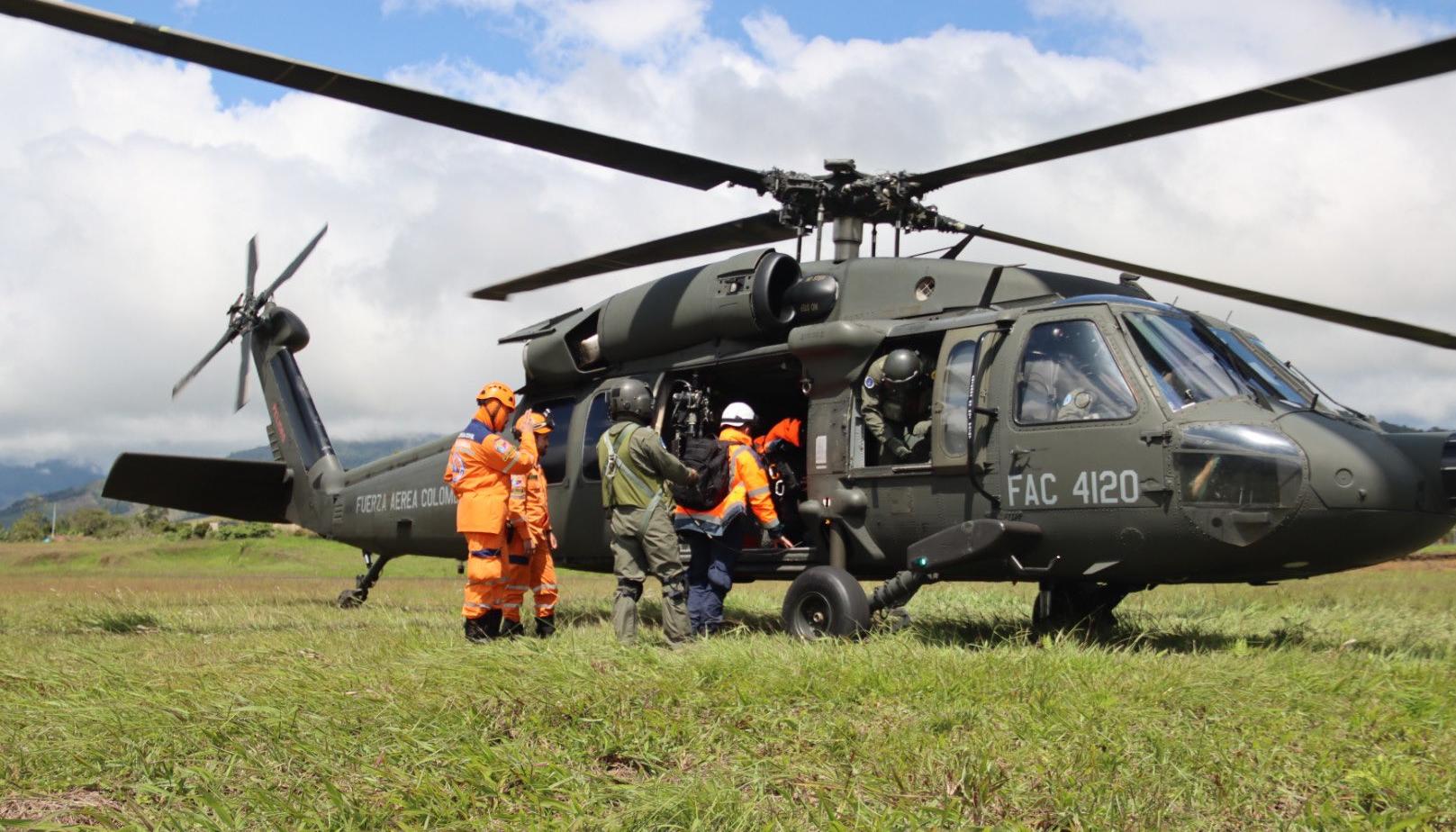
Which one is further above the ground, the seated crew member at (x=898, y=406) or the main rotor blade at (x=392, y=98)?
the main rotor blade at (x=392, y=98)

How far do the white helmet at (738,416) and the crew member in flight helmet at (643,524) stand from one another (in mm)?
758

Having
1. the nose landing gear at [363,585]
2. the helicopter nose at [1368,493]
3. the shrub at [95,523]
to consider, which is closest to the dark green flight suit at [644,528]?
the helicopter nose at [1368,493]

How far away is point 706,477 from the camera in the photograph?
27.1 feet

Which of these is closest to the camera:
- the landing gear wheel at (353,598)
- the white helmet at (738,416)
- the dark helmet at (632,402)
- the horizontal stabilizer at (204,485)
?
the dark helmet at (632,402)

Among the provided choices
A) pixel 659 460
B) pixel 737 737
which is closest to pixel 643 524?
pixel 659 460

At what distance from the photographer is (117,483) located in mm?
11352

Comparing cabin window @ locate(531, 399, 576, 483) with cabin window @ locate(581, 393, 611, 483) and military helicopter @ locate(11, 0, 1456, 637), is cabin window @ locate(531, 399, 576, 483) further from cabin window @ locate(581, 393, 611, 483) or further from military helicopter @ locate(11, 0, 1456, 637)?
cabin window @ locate(581, 393, 611, 483)

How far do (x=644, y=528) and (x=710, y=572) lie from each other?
75cm

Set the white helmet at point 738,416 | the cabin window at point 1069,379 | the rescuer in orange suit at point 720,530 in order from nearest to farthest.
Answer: the cabin window at point 1069,379
the rescuer in orange suit at point 720,530
the white helmet at point 738,416

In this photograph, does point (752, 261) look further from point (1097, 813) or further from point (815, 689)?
point (1097, 813)

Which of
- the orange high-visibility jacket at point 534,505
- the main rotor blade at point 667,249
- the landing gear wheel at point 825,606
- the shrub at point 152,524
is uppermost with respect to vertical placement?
the main rotor blade at point 667,249

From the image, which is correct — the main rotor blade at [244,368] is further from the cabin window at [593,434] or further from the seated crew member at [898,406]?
the seated crew member at [898,406]

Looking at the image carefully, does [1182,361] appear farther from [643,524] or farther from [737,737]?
[737,737]

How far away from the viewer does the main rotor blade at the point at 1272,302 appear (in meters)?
7.57
